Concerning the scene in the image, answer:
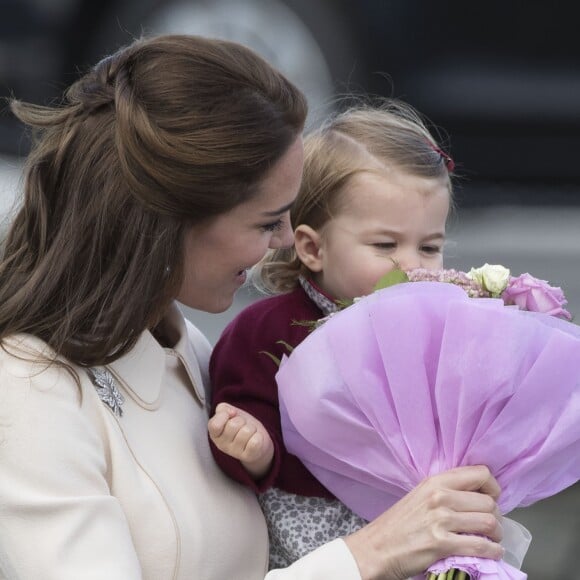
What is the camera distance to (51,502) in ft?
6.37

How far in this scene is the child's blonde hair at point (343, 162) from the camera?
271 cm

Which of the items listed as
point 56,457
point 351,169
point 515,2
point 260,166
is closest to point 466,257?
point 515,2

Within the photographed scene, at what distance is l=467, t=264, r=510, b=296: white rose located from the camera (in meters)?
2.25

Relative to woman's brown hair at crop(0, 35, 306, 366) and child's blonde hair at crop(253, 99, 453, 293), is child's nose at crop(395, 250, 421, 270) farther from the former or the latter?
woman's brown hair at crop(0, 35, 306, 366)

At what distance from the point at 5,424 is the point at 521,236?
11.8 ft

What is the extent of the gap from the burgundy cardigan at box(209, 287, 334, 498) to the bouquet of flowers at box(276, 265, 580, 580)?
0.49 ft

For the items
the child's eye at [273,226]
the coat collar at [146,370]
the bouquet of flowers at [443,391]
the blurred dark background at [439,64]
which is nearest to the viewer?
the bouquet of flowers at [443,391]

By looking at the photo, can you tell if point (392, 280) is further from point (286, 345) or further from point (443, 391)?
point (443, 391)

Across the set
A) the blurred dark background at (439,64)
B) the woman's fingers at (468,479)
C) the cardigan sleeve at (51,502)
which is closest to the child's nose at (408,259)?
the woman's fingers at (468,479)

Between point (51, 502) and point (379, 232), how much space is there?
0.92 meters

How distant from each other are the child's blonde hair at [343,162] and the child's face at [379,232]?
30 millimetres

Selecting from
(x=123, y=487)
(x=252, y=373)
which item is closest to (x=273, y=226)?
(x=252, y=373)

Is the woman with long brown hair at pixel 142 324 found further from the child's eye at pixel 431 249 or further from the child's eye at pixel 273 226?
the child's eye at pixel 431 249

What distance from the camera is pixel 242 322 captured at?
2607 mm
